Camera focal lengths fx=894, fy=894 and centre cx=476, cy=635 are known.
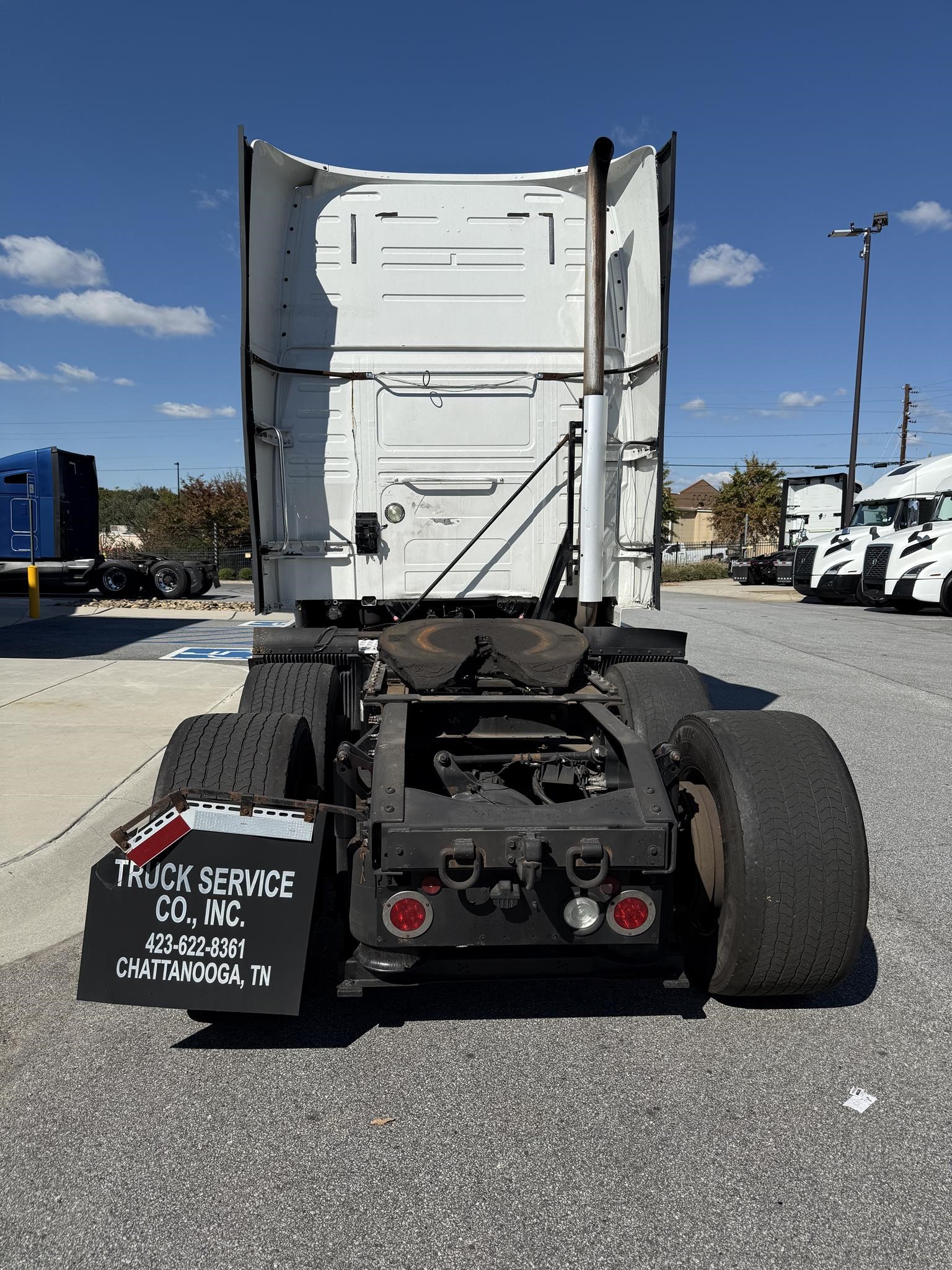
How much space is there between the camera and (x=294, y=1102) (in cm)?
257

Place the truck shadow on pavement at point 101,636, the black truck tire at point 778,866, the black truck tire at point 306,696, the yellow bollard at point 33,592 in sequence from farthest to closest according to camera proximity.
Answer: the yellow bollard at point 33,592
the truck shadow on pavement at point 101,636
the black truck tire at point 306,696
the black truck tire at point 778,866

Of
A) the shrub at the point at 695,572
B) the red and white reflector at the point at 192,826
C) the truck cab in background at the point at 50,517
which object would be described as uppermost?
the truck cab in background at the point at 50,517

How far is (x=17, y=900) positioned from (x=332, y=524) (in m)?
2.79

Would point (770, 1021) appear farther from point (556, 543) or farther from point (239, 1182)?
point (556, 543)

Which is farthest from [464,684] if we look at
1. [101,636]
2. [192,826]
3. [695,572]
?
[695,572]

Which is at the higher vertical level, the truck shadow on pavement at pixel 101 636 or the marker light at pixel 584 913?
the marker light at pixel 584 913

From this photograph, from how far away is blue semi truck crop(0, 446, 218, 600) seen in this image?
1939 cm

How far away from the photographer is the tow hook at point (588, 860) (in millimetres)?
2576

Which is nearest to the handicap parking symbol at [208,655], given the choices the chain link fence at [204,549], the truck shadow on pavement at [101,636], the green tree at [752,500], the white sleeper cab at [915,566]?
the truck shadow on pavement at [101,636]

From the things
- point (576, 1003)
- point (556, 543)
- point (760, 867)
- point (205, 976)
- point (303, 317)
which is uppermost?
point (303, 317)

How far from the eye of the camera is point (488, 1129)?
2467 millimetres

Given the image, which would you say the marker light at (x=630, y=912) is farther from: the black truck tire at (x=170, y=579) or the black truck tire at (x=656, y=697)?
the black truck tire at (x=170, y=579)

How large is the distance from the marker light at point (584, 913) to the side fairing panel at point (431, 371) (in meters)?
3.34

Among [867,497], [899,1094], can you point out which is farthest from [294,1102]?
[867,497]
